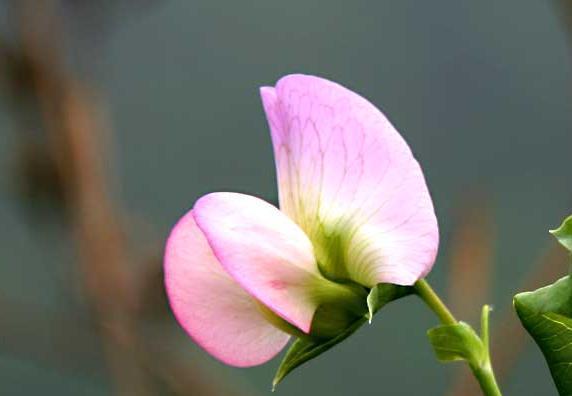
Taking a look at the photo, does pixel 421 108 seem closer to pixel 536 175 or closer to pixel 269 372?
pixel 536 175

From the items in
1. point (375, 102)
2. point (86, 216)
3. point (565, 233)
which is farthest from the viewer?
Result: point (375, 102)

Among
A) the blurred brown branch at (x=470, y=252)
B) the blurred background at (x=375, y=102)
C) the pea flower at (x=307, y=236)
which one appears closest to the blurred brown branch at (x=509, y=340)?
the blurred brown branch at (x=470, y=252)

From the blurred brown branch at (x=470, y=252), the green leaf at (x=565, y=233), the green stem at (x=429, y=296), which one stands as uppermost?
the green leaf at (x=565, y=233)

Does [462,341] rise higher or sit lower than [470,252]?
higher

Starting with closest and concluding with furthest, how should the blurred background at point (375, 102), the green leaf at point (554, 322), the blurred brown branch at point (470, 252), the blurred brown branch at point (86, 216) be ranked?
the green leaf at point (554, 322), the blurred brown branch at point (86, 216), the blurred brown branch at point (470, 252), the blurred background at point (375, 102)

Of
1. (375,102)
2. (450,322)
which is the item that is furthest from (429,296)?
(375,102)

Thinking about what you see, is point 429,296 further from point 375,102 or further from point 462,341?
point 375,102

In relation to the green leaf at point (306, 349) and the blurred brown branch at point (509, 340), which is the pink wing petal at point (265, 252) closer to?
the green leaf at point (306, 349)
